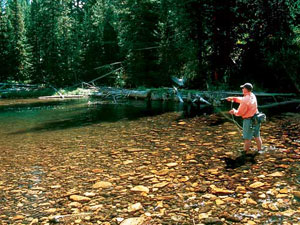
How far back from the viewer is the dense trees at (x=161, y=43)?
63.6 ft

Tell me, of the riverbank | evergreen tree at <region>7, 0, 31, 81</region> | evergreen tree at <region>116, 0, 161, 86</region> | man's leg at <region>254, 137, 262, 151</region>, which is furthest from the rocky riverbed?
evergreen tree at <region>7, 0, 31, 81</region>

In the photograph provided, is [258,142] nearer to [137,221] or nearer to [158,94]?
[137,221]

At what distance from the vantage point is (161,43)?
91.9ft

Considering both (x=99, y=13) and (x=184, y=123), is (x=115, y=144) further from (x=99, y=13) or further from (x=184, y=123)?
(x=99, y=13)

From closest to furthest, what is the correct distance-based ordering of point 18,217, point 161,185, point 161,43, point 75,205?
point 18,217
point 75,205
point 161,185
point 161,43

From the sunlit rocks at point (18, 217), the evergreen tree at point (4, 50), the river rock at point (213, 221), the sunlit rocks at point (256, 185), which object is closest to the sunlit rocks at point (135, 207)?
the river rock at point (213, 221)

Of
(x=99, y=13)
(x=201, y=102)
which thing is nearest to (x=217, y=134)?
(x=201, y=102)

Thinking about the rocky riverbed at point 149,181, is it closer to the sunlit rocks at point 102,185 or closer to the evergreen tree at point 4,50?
the sunlit rocks at point 102,185

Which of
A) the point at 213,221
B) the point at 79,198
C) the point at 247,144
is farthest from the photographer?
the point at 247,144

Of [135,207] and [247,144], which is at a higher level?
[247,144]

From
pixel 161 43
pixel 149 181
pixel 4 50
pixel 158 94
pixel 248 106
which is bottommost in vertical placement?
pixel 149 181

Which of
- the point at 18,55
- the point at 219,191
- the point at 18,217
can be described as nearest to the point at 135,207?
the point at 219,191

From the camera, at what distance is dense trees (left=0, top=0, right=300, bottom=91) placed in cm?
1938

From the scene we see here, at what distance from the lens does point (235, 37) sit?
22.7 meters
